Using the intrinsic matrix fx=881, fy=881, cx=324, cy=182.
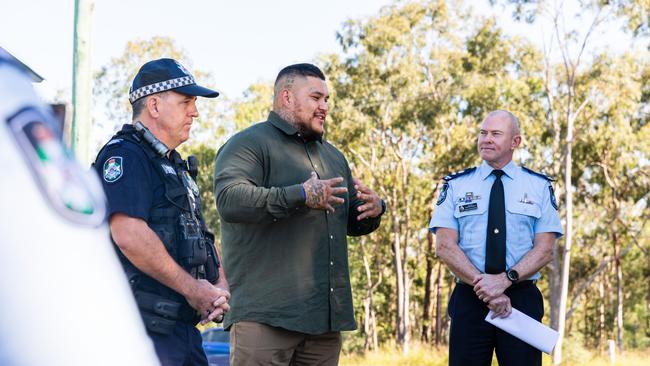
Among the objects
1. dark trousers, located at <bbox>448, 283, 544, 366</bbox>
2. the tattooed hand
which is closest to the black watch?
dark trousers, located at <bbox>448, 283, 544, 366</bbox>

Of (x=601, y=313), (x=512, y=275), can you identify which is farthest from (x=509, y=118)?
(x=601, y=313)

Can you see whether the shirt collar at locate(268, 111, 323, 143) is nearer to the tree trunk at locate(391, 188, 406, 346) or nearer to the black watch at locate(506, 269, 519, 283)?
the black watch at locate(506, 269, 519, 283)

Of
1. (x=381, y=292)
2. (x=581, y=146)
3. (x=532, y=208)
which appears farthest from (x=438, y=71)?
(x=532, y=208)

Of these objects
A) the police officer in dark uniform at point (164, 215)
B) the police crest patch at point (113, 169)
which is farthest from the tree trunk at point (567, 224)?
the police crest patch at point (113, 169)

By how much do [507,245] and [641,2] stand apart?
22290 mm

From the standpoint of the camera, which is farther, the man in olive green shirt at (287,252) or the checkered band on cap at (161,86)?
the man in olive green shirt at (287,252)

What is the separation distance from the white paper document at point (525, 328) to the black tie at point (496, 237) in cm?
28

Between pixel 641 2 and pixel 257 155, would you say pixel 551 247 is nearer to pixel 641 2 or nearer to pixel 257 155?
pixel 257 155

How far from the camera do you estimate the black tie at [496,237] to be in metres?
5.00

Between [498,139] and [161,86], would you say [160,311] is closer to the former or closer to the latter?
[161,86]

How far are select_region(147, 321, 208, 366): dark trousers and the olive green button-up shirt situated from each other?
3.16 feet

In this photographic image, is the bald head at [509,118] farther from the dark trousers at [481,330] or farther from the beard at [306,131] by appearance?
the beard at [306,131]

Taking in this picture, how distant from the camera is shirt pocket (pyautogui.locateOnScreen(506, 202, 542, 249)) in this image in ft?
16.6

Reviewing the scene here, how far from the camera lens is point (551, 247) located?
5066 millimetres
